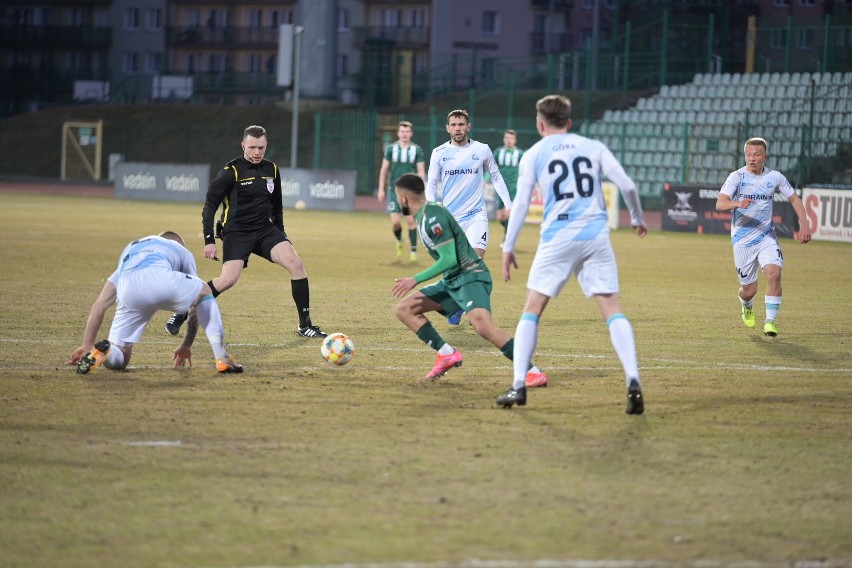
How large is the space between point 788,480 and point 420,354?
492 cm

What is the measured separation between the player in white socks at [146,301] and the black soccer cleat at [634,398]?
10.3 feet

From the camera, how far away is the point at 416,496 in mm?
6199

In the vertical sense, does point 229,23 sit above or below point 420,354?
above

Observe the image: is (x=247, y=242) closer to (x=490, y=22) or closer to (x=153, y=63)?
(x=490, y=22)

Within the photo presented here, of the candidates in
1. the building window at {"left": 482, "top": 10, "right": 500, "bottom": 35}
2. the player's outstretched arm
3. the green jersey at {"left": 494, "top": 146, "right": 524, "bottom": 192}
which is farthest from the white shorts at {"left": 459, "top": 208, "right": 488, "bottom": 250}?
the building window at {"left": 482, "top": 10, "right": 500, "bottom": 35}

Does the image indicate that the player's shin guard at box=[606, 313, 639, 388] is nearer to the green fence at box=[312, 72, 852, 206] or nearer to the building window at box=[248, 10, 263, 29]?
the green fence at box=[312, 72, 852, 206]

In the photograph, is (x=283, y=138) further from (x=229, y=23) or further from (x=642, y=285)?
(x=642, y=285)

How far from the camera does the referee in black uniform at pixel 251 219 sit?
12.0 m

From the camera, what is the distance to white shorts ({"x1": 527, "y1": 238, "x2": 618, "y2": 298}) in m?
8.45

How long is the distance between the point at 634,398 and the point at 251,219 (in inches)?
201

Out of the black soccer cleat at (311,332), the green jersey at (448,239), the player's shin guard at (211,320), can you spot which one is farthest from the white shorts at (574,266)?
the black soccer cleat at (311,332)

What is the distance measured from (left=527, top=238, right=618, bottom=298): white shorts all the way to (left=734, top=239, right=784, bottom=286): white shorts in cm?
513

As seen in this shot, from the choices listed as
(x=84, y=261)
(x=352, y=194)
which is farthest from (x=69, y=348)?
(x=352, y=194)

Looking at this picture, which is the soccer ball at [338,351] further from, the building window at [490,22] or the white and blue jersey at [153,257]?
the building window at [490,22]
